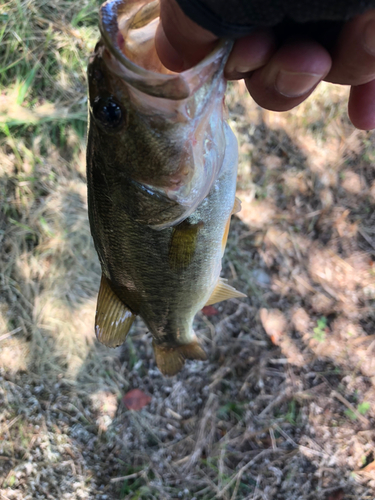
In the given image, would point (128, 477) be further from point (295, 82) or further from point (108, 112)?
point (295, 82)

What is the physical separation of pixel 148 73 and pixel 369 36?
59 centimetres

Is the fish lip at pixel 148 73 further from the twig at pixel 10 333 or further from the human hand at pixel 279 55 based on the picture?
the twig at pixel 10 333

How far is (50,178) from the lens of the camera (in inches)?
116

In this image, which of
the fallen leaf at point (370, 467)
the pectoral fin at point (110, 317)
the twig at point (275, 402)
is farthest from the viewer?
the twig at point (275, 402)

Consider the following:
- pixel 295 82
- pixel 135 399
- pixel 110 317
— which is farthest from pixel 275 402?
pixel 295 82

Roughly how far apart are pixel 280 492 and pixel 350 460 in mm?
621

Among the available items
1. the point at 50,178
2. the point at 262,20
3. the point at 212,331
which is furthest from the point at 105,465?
the point at 262,20

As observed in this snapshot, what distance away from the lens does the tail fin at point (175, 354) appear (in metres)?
1.88

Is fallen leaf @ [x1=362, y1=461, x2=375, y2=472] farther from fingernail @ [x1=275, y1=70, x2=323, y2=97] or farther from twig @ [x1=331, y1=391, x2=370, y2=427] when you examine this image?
fingernail @ [x1=275, y1=70, x2=323, y2=97]

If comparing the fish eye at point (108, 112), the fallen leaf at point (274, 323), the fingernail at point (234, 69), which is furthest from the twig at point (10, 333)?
the fingernail at point (234, 69)

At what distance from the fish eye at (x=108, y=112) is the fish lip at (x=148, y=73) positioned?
0.30 feet

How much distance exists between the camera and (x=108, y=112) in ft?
3.08

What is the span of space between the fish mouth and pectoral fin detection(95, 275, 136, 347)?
0.50 meters

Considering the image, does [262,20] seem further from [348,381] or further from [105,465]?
[105,465]
